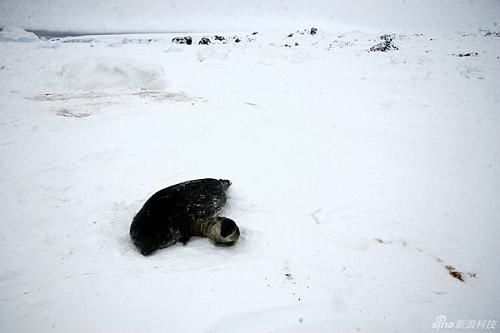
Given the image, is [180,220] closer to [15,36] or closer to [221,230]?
[221,230]

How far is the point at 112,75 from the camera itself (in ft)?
28.1

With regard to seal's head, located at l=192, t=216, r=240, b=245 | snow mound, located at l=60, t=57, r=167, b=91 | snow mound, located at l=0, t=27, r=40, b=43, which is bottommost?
seal's head, located at l=192, t=216, r=240, b=245

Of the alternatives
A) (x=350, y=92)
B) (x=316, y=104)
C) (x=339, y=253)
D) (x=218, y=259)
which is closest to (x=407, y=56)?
(x=350, y=92)

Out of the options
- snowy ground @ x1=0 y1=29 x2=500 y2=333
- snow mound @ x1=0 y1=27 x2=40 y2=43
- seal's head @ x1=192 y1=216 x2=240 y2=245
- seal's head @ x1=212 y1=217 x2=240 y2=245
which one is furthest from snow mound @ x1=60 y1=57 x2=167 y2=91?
snow mound @ x1=0 y1=27 x2=40 y2=43

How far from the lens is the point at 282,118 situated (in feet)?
21.9

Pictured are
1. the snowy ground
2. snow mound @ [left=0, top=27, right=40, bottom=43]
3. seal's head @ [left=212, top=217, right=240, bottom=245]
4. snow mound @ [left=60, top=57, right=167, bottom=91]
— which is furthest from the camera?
snow mound @ [left=0, top=27, right=40, bottom=43]

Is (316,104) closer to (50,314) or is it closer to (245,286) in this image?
(245,286)

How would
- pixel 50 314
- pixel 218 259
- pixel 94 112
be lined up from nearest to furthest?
pixel 50 314
pixel 218 259
pixel 94 112

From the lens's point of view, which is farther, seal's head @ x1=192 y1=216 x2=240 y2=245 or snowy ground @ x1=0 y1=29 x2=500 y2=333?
seal's head @ x1=192 y1=216 x2=240 y2=245

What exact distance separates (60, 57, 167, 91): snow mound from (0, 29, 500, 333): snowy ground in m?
0.05

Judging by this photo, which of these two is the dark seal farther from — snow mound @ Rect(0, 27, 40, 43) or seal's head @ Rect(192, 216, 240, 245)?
snow mound @ Rect(0, 27, 40, 43)

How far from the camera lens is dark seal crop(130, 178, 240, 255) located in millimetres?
3090

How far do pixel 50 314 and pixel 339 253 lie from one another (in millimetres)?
2690

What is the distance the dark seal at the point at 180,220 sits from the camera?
3.09 m
